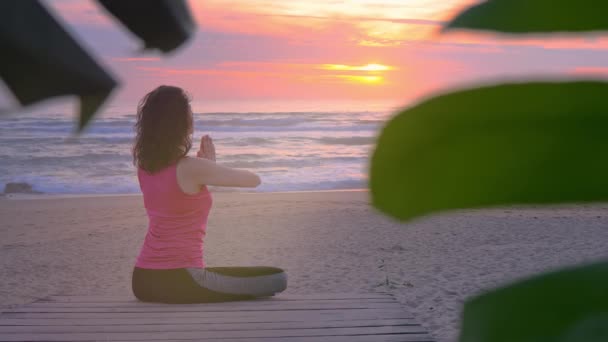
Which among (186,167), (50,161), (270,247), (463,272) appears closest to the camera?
(186,167)

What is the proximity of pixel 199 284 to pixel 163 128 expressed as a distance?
1.12 metres

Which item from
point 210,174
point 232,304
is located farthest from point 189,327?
point 210,174

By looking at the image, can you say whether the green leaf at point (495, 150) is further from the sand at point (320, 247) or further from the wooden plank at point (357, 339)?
the sand at point (320, 247)

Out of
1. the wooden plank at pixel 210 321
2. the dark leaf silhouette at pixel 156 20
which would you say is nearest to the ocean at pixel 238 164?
the wooden plank at pixel 210 321

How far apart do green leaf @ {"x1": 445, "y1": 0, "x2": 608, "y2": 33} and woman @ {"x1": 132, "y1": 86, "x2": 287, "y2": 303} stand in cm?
402

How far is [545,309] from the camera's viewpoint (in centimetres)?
11

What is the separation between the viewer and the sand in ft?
24.2

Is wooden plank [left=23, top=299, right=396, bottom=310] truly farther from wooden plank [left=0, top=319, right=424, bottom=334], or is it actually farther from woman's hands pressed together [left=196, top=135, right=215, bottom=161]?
woman's hands pressed together [left=196, top=135, right=215, bottom=161]

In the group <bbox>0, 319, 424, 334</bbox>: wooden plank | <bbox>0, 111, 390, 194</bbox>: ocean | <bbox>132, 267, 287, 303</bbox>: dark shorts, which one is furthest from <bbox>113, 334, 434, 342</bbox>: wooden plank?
<bbox>0, 111, 390, 194</bbox>: ocean

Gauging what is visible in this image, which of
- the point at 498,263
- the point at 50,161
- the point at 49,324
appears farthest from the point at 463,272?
the point at 50,161

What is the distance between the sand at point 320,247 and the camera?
7.37 metres

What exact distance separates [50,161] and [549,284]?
19123 mm

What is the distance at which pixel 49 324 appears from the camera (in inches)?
156

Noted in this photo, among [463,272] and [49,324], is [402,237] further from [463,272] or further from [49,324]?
[49,324]
